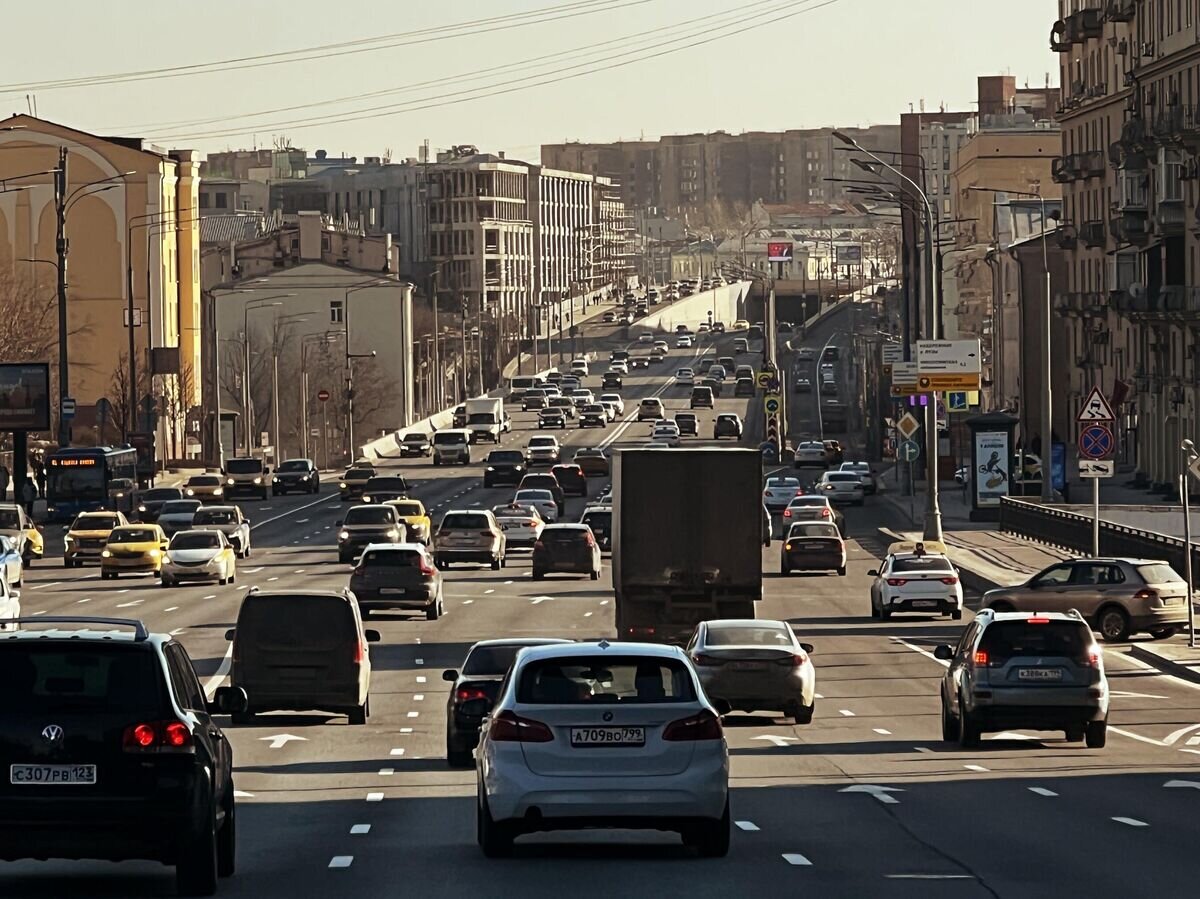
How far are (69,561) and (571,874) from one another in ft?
172

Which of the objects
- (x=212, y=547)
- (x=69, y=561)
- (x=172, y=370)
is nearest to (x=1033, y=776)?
(x=212, y=547)

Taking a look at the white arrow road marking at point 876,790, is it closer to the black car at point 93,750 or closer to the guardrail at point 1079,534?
the black car at point 93,750

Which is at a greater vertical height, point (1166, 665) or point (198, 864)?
point (198, 864)

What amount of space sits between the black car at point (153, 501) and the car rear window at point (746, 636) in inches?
1902

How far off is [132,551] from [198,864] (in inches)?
1896

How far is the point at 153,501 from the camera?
270 ft

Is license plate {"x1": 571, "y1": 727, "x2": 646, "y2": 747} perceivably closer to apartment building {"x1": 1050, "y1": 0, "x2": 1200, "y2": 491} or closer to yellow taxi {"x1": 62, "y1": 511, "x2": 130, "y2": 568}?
yellow taxi {"x1": 62, "y1": 511, "x2": 130, "y2": 568}

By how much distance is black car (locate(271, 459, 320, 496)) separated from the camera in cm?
10544

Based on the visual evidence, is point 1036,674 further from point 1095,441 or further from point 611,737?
point 1095,441

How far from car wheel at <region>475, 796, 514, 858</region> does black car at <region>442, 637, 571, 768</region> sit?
6.99 meters

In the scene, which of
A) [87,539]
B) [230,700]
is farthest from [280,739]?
[87,539]

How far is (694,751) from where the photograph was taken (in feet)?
51.6

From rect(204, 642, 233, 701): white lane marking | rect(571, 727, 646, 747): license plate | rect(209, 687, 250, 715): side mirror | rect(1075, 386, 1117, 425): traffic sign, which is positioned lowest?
rect(204, 642, 233, 701): white lane marking

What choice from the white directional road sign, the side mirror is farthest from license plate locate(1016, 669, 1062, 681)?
the white directional road sign
